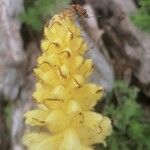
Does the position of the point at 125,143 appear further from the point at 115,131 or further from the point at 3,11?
the point at 3,11

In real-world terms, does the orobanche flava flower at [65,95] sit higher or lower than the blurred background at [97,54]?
higher

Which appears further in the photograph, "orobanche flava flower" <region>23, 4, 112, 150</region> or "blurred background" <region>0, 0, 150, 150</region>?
"blurred background" <region>0, 0, 150, 150</region>

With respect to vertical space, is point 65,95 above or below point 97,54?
above

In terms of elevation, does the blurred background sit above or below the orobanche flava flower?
below

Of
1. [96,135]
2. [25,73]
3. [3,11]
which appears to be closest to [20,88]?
[25,73]

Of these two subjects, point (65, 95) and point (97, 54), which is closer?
point (65, 95)
